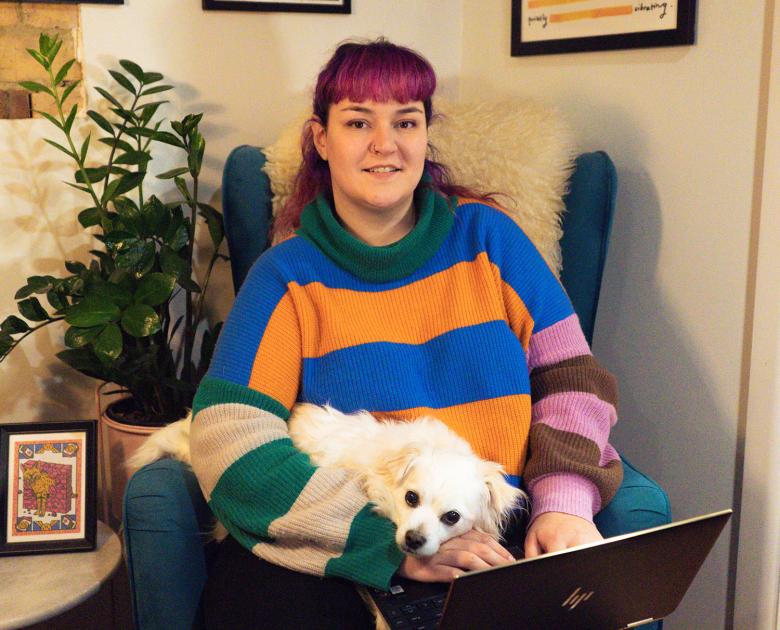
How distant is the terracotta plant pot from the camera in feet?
6.97

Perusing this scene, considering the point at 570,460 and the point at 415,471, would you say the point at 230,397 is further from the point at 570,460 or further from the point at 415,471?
the point at 570,460

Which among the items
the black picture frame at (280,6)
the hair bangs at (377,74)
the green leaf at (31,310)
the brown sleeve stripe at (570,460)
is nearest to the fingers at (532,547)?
the brown sleeve stripe at (570,460)

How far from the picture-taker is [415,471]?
4.57 ft

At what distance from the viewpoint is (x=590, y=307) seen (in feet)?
6.49

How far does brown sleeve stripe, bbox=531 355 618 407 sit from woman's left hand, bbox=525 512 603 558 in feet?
0.84

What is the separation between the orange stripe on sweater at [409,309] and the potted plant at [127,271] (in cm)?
45

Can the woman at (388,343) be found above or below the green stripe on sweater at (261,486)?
above

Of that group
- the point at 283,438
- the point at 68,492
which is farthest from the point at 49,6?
the point at 283,438

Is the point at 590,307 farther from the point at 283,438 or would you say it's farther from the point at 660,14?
the point at 283,438

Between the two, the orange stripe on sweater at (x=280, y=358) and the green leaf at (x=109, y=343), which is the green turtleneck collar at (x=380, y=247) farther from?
the green leaf at (x=109, y=343)

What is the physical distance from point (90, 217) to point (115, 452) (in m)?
0.58

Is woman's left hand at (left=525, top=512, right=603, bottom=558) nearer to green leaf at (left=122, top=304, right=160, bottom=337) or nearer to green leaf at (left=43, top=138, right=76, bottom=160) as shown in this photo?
green leaf at (left=122, top=304, right=160, bottom=337)

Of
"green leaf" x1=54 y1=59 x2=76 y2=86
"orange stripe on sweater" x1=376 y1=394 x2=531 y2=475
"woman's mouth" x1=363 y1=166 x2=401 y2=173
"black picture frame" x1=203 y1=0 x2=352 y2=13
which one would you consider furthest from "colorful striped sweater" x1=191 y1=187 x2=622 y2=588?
"black picture frame" x1=203 y1=0 x2=352 y2=13

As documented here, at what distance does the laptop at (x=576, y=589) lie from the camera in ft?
3.60
